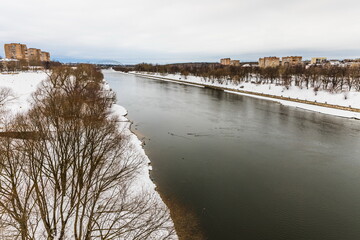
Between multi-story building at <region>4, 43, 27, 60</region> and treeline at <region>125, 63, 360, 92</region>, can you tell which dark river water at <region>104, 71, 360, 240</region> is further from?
multi-story building at <region>4, 43, 27, 60</region>

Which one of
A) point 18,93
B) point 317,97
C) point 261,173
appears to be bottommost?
point 261,173

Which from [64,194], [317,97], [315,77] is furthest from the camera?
[315,77]

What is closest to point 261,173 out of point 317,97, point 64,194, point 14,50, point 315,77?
point 64,194

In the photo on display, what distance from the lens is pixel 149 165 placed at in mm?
16344

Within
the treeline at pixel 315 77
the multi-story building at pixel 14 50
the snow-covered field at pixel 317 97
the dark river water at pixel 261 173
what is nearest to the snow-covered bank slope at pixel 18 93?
the dark river water at pixel 261 173

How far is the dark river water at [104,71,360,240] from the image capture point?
1108 centimetres

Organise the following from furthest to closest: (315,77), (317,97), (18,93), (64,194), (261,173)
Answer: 1. (315,77)
2. (317,97)
3. (18,93)
4. (261,173)
5. (64,194)

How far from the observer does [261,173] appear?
A: 15.8 metres

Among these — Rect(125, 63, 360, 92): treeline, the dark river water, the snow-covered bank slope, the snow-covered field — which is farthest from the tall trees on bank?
Rect(125, 63, 360, 92): treeline

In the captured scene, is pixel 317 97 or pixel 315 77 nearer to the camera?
pixel 317 97

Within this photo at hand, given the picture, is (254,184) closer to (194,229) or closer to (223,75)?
(194,229)

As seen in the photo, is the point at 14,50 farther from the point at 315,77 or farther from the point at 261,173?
the point at 261,173

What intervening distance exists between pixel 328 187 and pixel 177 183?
9.46 meters

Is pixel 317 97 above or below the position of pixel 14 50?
below
